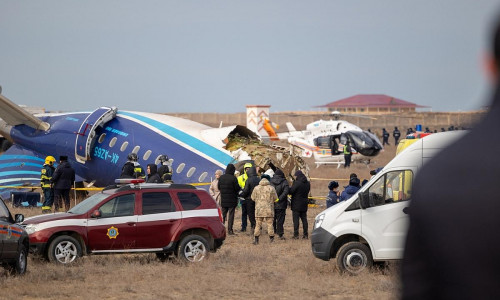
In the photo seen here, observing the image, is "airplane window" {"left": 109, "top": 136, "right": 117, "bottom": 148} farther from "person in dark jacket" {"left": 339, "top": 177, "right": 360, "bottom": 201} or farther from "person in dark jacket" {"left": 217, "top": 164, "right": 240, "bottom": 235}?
"person in dark jacket" {"left": 339, "top": 177, "right": 360, "bottom": 201}

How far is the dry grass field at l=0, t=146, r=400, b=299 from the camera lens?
12766 millimetres

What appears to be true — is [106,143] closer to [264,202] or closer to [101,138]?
[101,138]

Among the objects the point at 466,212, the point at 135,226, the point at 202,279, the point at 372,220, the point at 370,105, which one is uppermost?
the point at 370,105

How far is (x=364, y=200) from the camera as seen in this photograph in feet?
46.6

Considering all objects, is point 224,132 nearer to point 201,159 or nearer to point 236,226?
point 201,159

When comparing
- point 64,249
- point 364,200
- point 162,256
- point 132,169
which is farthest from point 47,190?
point 364,200

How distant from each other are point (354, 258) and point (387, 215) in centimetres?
105

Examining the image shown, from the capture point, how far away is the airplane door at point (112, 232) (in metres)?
15.5

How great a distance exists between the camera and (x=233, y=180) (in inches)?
→ 844

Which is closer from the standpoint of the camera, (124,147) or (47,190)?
(47,190)

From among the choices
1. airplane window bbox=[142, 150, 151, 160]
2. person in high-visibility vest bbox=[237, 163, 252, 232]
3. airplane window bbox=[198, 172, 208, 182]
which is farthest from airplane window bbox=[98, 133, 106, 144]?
person in high-visibility vest bbox=[237, 163, 252, 232]

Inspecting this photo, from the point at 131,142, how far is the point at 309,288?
1470cm

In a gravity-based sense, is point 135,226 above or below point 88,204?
below

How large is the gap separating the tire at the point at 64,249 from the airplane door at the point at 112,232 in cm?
29
